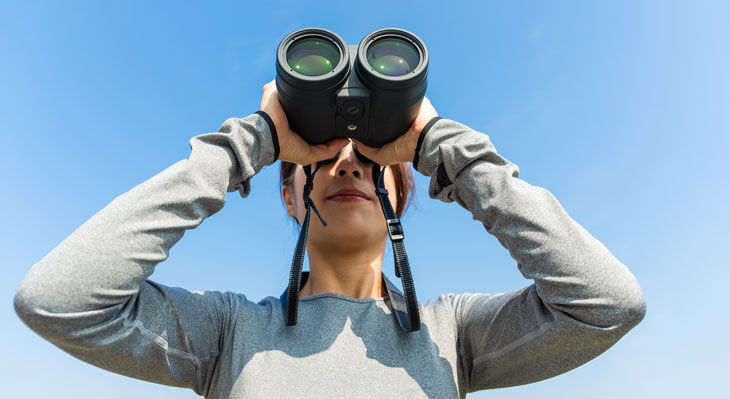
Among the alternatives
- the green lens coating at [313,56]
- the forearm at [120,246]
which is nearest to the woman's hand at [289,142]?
the green lens coating at [313,56]

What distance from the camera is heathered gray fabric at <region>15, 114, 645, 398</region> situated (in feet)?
3.79

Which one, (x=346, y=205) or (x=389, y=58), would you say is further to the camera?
(x=346, y=205)

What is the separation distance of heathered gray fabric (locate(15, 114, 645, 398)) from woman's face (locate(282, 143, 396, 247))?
206 mm

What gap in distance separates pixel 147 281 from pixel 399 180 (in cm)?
96

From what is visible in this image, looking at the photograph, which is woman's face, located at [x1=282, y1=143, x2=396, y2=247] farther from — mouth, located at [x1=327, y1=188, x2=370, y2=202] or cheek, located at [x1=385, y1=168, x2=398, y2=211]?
cheek, located at [x1=385, y1=168, x2=398, y2=211]

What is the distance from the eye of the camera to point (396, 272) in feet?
5.11

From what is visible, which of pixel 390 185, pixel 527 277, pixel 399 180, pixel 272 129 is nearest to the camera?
pixel 527 277

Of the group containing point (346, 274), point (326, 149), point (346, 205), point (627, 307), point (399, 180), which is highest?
point (399, 180)

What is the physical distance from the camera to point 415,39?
59.0 inches

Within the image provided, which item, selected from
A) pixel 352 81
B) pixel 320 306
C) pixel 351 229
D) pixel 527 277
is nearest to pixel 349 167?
pixel 351 229

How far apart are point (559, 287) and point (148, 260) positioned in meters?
0.86

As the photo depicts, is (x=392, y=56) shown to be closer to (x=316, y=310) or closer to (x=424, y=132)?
(x=424, y=132)

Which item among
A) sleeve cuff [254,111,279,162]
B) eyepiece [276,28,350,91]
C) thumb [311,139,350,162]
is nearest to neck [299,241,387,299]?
thumb [311,139,350,162]

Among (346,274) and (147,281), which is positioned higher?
(346,274)
